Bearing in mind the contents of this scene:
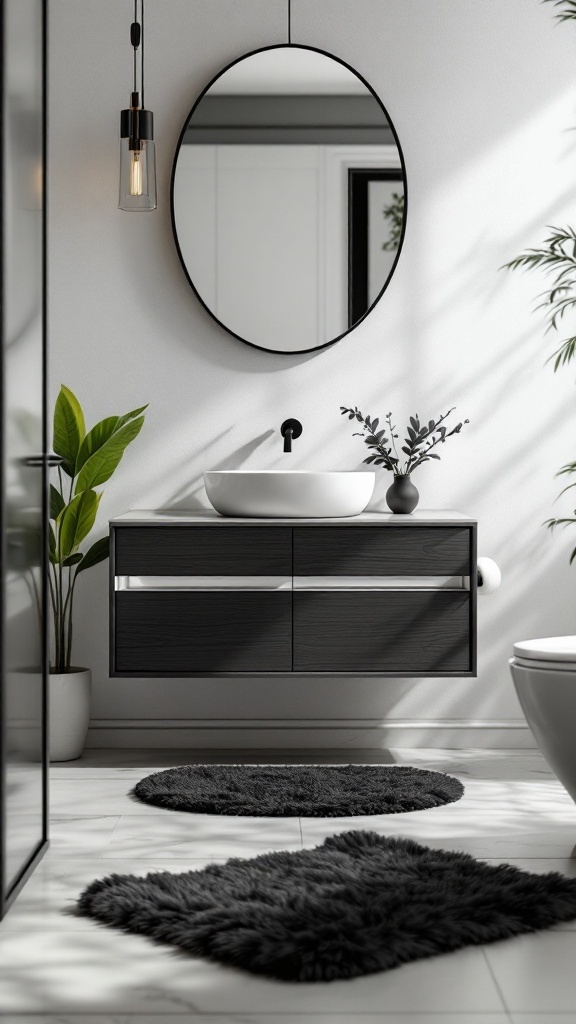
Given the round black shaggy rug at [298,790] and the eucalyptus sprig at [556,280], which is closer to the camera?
the round black shaggy rug at [298,790]

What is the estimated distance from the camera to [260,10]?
12.8ft

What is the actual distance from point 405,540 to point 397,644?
32cm

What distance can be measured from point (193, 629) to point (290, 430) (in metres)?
0.82

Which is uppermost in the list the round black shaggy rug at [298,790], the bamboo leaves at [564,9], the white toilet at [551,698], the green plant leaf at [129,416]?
the bamboo leaves at [564,9]

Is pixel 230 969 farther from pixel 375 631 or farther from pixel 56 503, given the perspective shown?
pixel 56 503

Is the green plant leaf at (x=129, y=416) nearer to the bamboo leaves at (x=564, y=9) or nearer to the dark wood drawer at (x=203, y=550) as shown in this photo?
the dark wood drawer at (x=203, y=550)

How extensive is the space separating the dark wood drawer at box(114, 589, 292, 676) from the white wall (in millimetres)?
491

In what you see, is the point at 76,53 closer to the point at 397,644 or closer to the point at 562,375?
the point at 562,375

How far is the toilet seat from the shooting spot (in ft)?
8.57

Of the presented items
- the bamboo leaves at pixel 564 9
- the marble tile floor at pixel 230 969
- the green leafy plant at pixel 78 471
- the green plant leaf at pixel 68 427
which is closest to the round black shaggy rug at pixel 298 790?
the marble tile floor at pixel 230 969

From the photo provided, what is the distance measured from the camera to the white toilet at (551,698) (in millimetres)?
2611

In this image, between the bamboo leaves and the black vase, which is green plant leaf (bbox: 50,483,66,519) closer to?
the black vase

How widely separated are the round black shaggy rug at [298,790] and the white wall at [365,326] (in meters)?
0.46

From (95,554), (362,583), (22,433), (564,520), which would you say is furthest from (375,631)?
(22,433)
